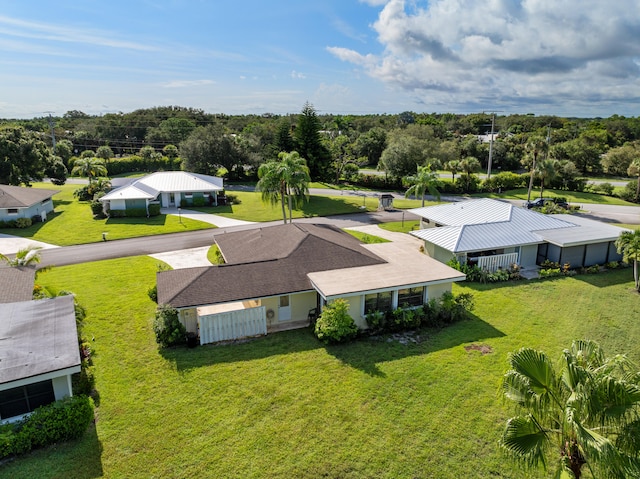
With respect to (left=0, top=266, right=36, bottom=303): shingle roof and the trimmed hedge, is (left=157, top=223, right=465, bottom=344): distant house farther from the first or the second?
the trimmed hedge

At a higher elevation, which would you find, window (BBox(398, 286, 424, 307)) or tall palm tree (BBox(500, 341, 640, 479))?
tall palm tree (BBox(500, 341, 640, 479))

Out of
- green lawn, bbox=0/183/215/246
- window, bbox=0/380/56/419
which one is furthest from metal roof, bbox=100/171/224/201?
window, bbox=0/380/56/419

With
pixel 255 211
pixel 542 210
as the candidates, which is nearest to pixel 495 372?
pixel 542 210

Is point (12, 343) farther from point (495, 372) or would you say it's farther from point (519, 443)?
point (495, 372)

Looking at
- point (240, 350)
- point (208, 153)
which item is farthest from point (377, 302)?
point (208, 153)

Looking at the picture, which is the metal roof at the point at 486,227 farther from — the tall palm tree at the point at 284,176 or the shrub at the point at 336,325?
the shrub at the point at 336,325

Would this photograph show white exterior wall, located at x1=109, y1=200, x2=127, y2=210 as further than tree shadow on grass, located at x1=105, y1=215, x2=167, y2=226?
Yes

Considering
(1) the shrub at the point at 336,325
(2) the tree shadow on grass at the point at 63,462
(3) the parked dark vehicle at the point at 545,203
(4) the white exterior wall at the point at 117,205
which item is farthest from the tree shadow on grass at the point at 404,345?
(4) the white exterior wall at the point at 117,205
